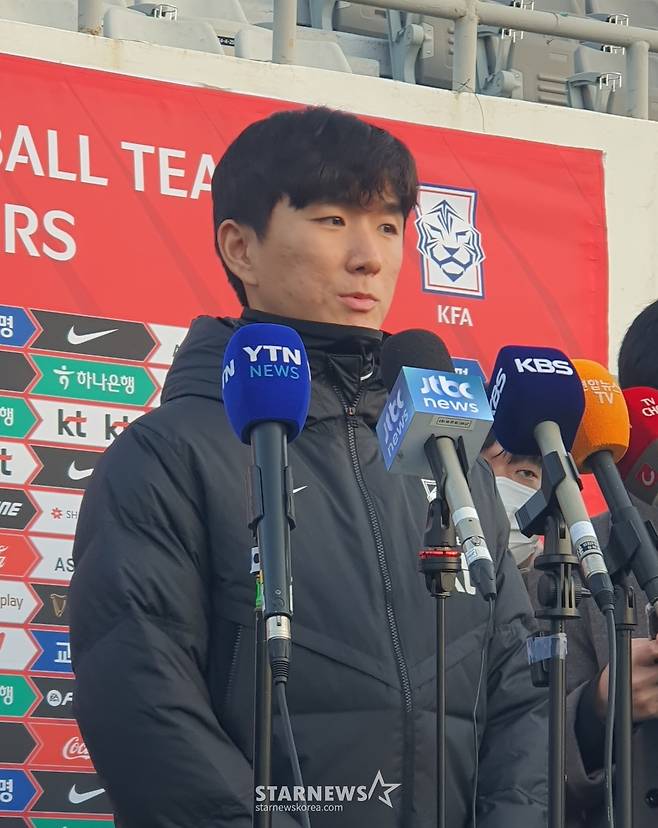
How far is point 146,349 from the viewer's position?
13.0ft

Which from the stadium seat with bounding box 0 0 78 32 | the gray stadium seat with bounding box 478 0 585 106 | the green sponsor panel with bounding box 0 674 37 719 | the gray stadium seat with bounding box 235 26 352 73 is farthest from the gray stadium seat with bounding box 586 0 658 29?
the green sponsor panel with bounding box 0 674 37 719

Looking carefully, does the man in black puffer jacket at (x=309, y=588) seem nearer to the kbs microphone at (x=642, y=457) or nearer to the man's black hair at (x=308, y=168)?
the man's black hair at (x=308, y=168)

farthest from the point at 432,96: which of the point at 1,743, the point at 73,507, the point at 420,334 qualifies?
the point at 420,334

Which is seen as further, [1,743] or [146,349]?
[146,349]

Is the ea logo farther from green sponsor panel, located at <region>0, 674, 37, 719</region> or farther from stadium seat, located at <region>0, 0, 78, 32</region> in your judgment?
stadium seat, located at <region>0, 0, 78, 32</region>

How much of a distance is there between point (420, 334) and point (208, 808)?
65 centimetres

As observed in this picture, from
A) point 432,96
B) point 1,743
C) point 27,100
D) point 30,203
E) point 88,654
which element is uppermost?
point 432,96

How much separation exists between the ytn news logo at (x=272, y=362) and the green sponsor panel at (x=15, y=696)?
6.83 feet

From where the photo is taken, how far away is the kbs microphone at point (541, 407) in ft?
5.80

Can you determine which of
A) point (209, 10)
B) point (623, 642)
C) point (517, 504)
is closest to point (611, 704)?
point (623, 642)

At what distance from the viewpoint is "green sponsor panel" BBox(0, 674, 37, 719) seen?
12.1 feet

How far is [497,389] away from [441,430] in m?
0.17

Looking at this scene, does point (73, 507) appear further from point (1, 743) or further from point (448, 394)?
point (448, 394)

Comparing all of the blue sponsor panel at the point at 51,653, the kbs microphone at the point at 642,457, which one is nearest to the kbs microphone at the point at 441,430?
the kbs microphone at the point at 642,457
